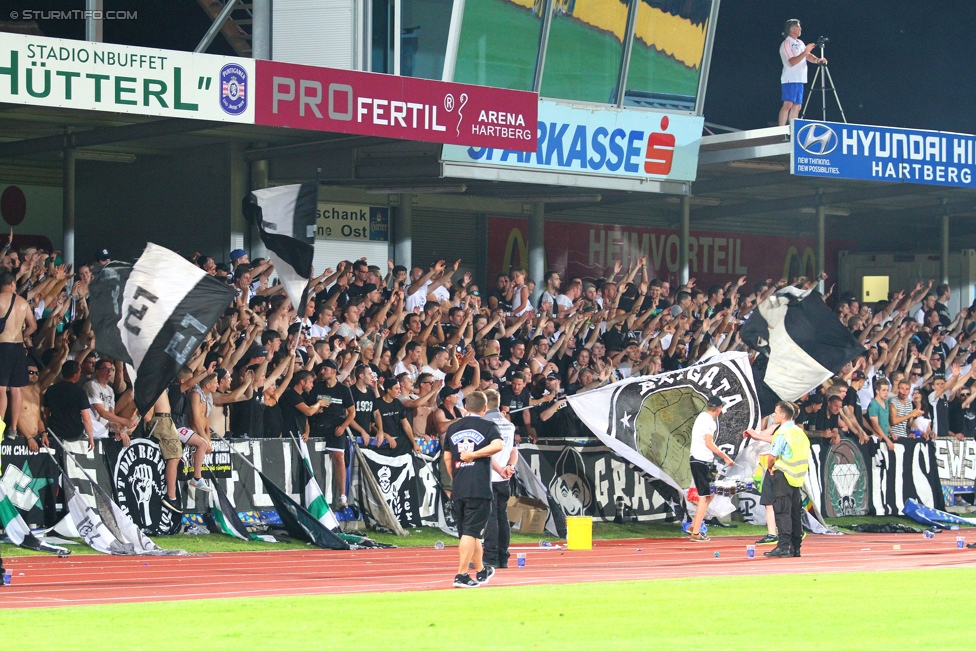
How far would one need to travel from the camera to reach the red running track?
530 inches

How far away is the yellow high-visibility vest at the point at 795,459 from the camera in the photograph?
17812 mm

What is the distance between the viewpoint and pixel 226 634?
1016 cm

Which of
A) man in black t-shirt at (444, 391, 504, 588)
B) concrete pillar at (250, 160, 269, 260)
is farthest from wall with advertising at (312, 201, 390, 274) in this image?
man in black t-shirt at (444, 391, 504, 588)

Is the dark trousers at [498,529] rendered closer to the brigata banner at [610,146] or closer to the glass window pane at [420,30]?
the brigata banner at [610,146]

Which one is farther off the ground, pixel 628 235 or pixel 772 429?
pixel 628 235

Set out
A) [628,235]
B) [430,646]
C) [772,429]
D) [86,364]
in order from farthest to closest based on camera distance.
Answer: [628,235], [772,429], [86,364], [430,646]

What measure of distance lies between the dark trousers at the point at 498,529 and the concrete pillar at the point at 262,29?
1114 cm

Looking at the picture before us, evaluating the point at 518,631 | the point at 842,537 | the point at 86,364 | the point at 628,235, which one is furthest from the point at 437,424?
the point at 628,235

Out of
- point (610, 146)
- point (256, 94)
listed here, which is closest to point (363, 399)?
point (256, 94)

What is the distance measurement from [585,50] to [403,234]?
4491mm

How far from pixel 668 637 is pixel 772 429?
1197 cm

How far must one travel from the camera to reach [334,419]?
18.9 meters

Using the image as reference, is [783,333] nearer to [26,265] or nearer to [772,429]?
[772,429]

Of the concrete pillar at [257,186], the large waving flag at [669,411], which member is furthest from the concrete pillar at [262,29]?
the large waving flag at [669,411]
